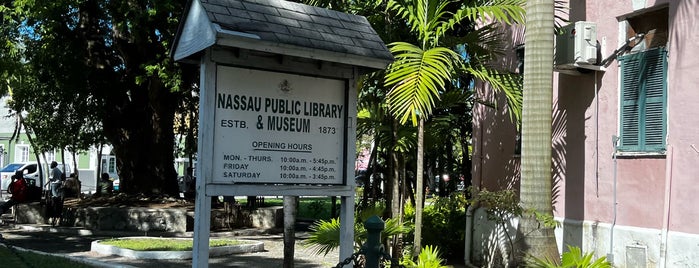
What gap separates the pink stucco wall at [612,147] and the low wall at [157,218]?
9.69 metres

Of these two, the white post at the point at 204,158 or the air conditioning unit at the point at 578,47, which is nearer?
the white post at the point at 204,158

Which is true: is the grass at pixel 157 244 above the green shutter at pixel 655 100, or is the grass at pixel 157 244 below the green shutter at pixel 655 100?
below

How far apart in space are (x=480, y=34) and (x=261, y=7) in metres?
4.75

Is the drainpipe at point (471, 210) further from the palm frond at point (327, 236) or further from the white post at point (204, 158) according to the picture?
the white post at point (204, 158)

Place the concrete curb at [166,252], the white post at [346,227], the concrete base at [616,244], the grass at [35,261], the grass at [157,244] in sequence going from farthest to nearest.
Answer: the grass at [157,244] → the concrete curb at [166,252] → the grass at [35,261] → the concrete base at [616,244] → the white post at [346,227]

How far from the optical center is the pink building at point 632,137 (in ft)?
27.6

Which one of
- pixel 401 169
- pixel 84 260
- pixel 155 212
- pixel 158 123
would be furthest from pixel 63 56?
pixel 401 169

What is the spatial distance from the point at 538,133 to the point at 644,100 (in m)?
1.68

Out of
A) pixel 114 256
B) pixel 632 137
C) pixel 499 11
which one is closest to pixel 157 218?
pixel 114 256

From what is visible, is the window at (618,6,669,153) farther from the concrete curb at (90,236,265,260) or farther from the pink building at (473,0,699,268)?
the concrete curb at (90,236,265,260)

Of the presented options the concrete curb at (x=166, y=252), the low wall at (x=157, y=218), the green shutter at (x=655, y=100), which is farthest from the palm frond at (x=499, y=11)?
the low wall at (x=157, y=218)

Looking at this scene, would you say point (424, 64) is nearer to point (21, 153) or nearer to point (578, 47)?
point (578, 47)

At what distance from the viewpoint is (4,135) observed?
190 feet

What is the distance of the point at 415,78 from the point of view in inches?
339
